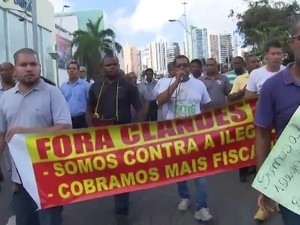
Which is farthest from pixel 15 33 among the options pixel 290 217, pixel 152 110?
pixel 290 217

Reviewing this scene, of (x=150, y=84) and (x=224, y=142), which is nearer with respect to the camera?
(x=224, y=142)

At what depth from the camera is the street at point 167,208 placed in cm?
574

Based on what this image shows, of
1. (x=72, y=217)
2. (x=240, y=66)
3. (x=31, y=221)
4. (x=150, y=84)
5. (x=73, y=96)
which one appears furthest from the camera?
(x=150, y=84)

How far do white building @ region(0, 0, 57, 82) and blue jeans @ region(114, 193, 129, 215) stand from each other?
26.8 metres

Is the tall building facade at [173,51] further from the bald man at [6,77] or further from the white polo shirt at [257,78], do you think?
the bald man at [6,77]

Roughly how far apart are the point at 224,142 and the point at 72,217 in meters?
2.00

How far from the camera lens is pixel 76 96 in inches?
334

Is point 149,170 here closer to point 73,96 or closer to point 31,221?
point 31,221

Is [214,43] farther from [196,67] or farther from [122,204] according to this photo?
[122,204]

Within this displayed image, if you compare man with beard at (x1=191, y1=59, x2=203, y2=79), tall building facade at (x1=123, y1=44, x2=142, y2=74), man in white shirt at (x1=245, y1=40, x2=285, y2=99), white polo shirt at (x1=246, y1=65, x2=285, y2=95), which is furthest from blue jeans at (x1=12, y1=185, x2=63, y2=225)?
tall building facade at (x1=123, y1=44, x2=142, y2=74)

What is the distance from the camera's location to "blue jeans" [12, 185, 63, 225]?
415 cm

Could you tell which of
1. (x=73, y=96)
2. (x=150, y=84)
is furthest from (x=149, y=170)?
(x=150, y=84)

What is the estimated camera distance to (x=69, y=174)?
15.1 feet

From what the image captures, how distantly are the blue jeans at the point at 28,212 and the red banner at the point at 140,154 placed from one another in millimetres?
159
